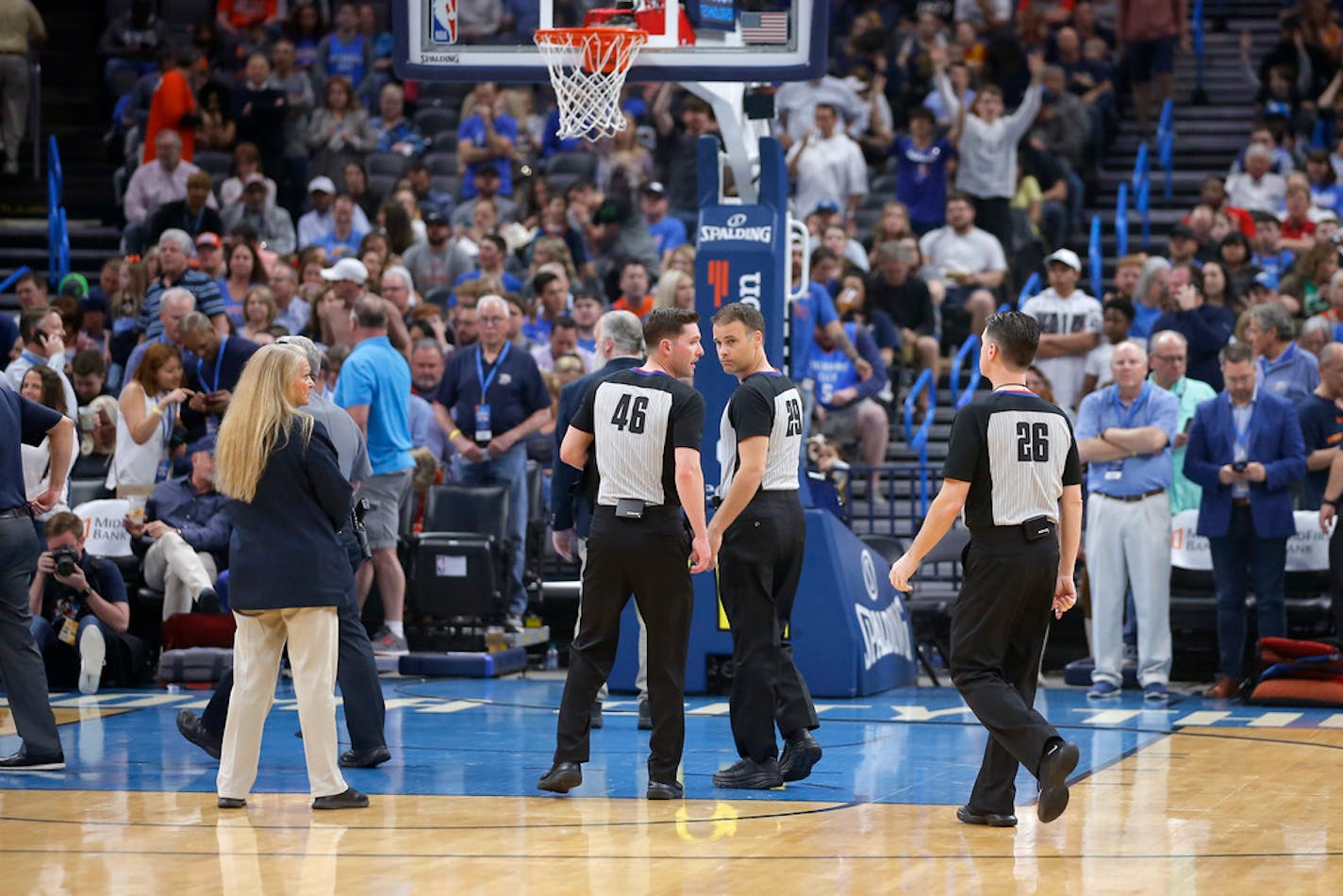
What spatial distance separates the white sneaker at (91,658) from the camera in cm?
1287

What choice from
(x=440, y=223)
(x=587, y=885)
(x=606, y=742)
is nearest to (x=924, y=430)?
(x=440, y=223)

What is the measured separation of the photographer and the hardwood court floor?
157 centimetres

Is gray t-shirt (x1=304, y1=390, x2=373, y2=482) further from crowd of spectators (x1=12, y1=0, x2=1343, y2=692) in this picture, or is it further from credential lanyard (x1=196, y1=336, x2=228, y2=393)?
credential lanyard (x1=196, y1=336, x2=228, y2=393)

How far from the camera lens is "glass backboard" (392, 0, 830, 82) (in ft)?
37.1

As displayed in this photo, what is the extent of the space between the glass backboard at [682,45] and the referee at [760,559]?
9.22ft

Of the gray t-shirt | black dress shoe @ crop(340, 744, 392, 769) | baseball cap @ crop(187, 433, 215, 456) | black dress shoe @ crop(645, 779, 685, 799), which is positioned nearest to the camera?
black dress shoe @ crop(645, 779, 685, 799)

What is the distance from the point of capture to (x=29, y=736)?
948cm

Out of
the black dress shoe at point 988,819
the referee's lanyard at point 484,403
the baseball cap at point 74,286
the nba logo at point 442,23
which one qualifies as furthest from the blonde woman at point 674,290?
the baseball cap at point 74,286

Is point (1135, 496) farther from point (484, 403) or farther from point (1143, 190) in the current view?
point (1143, 190)

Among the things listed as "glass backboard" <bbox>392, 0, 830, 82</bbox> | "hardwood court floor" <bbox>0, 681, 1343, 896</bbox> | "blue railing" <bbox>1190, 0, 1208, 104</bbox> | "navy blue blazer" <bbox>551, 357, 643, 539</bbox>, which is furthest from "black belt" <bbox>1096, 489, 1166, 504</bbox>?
"blue railing" <bbox>1190, 0, 1208, 104</bbox>

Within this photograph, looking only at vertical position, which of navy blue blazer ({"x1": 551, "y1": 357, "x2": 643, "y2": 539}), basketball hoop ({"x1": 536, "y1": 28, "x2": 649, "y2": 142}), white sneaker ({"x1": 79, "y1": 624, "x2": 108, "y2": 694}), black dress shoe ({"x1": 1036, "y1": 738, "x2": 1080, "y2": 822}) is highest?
basketball hoop ({"x1": 536, "y1": 28, "x2": 649, "y2": 142})

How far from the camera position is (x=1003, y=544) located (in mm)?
8102

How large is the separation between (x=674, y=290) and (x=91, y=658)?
14.7ft

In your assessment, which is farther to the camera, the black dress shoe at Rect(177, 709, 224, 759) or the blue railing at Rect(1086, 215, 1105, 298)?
the blue railing at Rect(1086, 215, 1105, 298)
